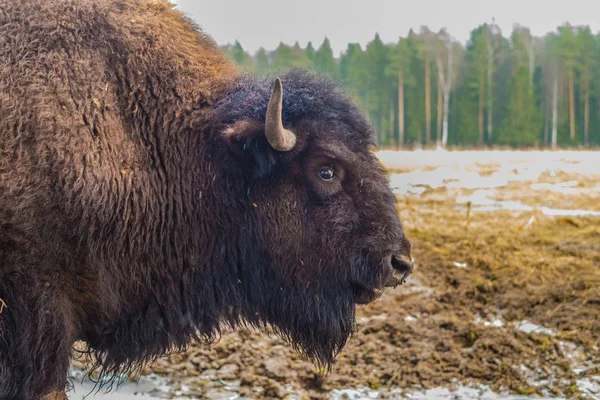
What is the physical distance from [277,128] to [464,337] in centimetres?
283

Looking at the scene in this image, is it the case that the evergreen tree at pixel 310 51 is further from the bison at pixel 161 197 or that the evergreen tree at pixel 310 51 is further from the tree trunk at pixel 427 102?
the bison at pixel 161 197

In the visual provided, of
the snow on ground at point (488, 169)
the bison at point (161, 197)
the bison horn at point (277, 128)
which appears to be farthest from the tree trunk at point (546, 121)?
the bison horn at point (277, 128)

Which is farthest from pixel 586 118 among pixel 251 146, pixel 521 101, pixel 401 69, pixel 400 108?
pixel 251 146

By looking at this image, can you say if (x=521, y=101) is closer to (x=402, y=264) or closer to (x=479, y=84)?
(x=479, y=84)

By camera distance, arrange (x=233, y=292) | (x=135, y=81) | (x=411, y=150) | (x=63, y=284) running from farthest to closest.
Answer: (x=411, y=150), (x=233, y=292), (x=135, y=81), (x=63, y=284)

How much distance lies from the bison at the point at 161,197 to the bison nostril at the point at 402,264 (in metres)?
0.01

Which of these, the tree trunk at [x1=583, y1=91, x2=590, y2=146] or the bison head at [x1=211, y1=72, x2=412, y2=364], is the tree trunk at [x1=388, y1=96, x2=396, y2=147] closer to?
the tree trunk at [x1=583, y1=91, x2=590, y2=146]

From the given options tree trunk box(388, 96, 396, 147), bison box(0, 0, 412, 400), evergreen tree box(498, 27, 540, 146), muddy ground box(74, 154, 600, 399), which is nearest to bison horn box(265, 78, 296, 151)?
bison box(0, 0, 412, 400)

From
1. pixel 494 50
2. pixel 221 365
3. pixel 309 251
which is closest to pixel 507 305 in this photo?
pixel 221 365

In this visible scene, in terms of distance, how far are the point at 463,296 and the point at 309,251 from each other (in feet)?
9.64

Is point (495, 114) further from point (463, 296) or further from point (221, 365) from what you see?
point (221, 365)

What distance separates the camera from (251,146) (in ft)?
9.86

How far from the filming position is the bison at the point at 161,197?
265 centimetres

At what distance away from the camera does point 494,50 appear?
940 cm
